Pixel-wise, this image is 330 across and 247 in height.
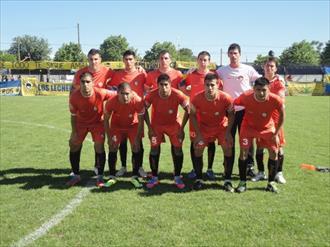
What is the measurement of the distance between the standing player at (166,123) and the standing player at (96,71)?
107 cm

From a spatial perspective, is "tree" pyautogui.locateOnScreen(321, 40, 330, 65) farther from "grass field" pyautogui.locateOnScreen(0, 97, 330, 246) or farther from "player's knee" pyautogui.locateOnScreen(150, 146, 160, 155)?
"player's knee" pyautogui.locateOnScreen(150, 146, 160, 155)

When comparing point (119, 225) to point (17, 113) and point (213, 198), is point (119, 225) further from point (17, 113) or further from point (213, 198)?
point (17, 113)

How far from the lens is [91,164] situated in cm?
804

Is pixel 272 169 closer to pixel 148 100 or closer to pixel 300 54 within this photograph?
pixel 148 100

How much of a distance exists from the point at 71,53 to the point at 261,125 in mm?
74489

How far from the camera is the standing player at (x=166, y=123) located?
6238 millimetres

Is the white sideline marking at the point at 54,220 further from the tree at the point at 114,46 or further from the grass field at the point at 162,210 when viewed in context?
the tree at the point at 114,46

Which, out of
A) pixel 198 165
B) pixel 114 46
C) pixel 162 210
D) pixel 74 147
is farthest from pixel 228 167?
pixel 114 46

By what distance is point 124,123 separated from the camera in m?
6.53

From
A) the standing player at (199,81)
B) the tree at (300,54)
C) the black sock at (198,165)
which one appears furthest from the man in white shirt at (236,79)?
the tree at (300,54)

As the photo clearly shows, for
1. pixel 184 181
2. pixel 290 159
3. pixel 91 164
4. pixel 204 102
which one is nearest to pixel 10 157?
pixel 91 164

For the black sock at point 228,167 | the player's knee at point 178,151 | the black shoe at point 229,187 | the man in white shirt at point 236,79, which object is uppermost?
the man in white shirt at point 236,79

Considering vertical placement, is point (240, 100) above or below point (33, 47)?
below

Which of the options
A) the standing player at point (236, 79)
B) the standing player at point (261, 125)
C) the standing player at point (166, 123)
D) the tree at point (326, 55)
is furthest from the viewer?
the tree at point (326, 55)
